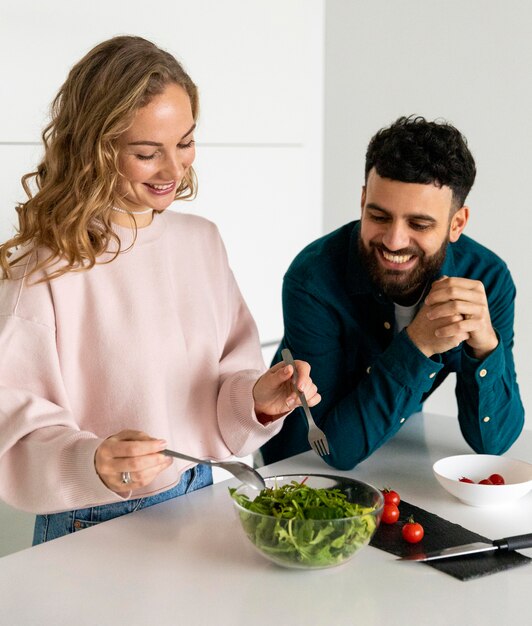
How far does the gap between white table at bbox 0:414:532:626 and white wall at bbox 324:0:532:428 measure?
6.64 ft

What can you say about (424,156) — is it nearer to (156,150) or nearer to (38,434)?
(156,150)

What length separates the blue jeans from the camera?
5.17 feet

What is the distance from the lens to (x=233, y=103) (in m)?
2.91

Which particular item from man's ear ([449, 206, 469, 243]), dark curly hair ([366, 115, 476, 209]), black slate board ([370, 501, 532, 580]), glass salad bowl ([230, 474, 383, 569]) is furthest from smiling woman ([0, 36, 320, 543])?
man's ear ([449, 206, 469, 243])

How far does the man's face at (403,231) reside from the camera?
71.0 inches

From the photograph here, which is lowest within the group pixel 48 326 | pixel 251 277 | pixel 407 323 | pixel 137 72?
pixel 251 277

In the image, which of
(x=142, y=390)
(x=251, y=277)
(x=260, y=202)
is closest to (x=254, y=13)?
(x=260, y=202)

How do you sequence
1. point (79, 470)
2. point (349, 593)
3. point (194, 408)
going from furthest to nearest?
point (194, 408) < point (79, 470) < point (349, 593)

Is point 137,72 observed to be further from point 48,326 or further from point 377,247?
point 377,247

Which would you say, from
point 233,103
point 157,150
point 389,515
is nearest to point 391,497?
point 389,515

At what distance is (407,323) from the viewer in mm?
1980

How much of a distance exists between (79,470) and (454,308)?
0.74 metres

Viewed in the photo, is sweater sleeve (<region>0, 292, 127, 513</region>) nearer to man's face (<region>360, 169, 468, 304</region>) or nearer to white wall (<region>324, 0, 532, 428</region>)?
man's face (<region>360, 169, 468, 304</region>)

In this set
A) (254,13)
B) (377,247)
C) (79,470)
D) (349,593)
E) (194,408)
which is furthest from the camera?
(254,13)
